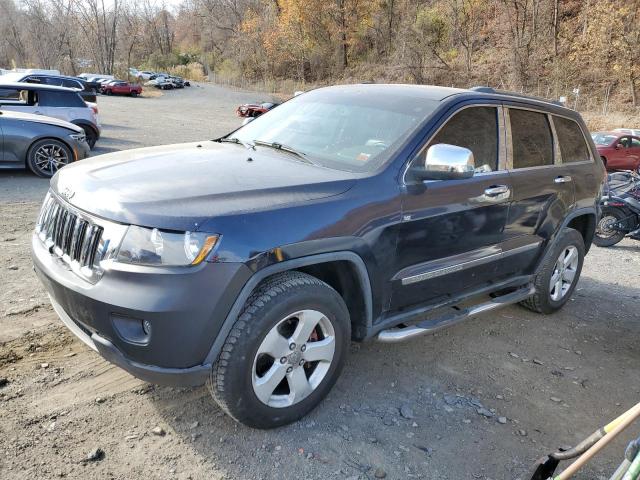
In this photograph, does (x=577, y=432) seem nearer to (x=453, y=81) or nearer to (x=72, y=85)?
(x=72, y=85)

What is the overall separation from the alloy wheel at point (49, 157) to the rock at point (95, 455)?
25.4 ft

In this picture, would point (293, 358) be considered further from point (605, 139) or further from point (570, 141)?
point (605, 139)

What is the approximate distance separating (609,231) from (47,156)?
9.39 metres

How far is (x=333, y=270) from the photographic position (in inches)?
117

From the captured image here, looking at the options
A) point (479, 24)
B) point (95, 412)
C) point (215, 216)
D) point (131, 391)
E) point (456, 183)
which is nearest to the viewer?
point (215, 216)

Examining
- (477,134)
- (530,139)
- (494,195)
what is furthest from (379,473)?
(530,139)

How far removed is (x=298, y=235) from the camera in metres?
2.60

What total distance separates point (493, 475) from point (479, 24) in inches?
2077

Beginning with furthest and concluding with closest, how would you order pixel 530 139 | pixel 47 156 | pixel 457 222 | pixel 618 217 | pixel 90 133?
1. pixel 90 133
2. pixel 47 156
3. pixel 618 217
4. pixel 530 139
5. pixel 457 222

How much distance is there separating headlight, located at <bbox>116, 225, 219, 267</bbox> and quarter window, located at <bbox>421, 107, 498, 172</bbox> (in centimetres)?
176

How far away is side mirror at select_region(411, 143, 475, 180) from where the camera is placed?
297 centimetres

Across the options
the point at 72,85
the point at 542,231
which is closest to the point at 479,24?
the point at 72,85

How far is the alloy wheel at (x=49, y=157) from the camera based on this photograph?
9.03 m

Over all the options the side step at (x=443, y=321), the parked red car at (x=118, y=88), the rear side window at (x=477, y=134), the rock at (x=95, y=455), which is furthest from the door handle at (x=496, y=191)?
the parked red car at (x=118, y=88)
